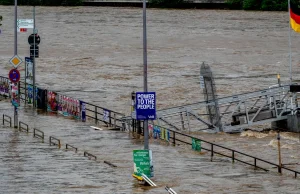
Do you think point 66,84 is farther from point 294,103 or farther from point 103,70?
point 294,103

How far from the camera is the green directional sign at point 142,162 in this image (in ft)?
101

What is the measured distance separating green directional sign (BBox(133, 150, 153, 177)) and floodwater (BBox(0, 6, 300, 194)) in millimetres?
502

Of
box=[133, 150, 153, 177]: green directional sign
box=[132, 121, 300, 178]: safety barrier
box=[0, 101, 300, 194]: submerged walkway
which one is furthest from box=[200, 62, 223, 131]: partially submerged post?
box=[133, 150, 153, 177]: green directional sign

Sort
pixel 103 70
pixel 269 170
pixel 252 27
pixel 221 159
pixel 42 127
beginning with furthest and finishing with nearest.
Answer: pixel 252 27, pixel 103 70, pixel 42 127, pixel 221 159, pixel 269 170

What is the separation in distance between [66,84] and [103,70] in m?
10.1

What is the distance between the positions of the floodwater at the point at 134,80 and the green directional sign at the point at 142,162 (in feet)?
1.65

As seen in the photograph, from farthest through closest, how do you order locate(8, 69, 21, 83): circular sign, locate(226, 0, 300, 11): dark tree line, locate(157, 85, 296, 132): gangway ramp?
locate(226, 0, 300, 11): dark tree line → locate(157, 85, 296, 132): gangway ramp → locate(8, 69, 21, 83): circular sign

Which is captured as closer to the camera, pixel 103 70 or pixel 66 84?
pixel 66 84

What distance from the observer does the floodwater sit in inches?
1247

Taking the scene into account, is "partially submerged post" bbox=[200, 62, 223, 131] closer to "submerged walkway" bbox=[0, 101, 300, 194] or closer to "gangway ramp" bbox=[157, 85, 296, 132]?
"gangway ramp" bbox=[157, 85, 296, 132]

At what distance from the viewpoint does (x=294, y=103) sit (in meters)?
46.8

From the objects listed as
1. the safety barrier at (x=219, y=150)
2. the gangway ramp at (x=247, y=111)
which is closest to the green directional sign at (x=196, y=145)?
the safety barrier at (x=219, y=150)

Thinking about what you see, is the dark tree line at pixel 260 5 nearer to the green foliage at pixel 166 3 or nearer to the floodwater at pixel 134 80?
the floodwater at pixel 134 80

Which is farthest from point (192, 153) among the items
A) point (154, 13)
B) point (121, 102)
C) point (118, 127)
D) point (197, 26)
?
point (154, 13)
